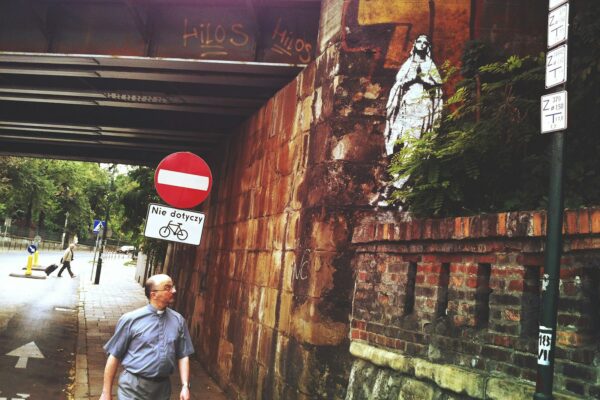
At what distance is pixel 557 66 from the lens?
282 centimetres

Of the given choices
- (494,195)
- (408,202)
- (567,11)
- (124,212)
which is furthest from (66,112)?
(567,11)

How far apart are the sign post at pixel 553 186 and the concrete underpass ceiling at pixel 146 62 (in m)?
4.97

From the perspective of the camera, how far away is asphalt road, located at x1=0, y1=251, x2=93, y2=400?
25.1 ft

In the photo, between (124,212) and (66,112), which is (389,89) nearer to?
(66,112)

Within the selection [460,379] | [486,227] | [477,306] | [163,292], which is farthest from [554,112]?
[163,292]

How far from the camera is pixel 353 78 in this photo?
5.74m

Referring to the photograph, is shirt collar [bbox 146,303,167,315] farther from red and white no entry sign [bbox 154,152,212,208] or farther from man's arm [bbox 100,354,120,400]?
red and white no entry sign [bbox 154,152,212,208]

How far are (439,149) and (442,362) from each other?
194cm

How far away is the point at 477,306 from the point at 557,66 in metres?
1.48

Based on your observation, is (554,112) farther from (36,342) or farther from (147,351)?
(36,342)

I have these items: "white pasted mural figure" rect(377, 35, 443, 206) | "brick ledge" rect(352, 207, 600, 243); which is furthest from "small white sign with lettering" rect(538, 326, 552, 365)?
"white pasted mural figure" rect(377, 35, 443, 206)

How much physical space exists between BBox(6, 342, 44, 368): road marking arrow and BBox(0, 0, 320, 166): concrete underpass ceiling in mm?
4696

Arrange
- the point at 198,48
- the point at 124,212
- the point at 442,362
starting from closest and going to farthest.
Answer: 1. the point at 442,362
2. the point at 198,48
3. the point at 124,212

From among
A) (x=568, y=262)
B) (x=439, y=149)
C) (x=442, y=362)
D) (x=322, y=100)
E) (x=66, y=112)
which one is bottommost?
(x=442, y=362)
